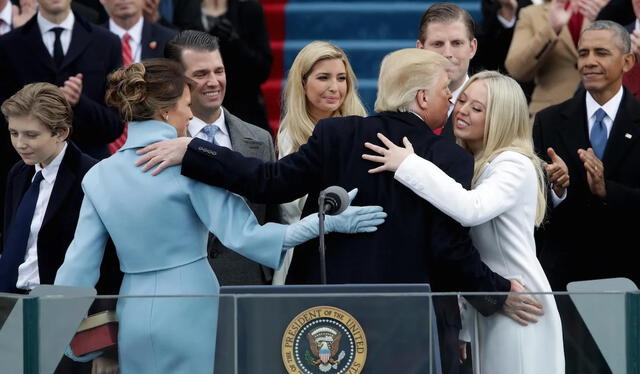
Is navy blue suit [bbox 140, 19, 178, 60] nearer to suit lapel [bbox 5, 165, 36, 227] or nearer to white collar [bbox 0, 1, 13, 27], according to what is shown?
white collar [bbox 0, 1, 13, 27]

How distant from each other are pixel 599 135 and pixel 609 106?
15 centimetres

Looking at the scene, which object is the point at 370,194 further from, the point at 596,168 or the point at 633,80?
the point at 633,80

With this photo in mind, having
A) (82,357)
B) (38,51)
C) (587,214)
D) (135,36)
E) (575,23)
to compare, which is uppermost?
(575,23)

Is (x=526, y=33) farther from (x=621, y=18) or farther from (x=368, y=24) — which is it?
(x=368, y=24)

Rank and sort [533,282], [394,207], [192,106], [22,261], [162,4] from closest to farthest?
[394,207]
[533,282]
[22,261]
[192,106]
[162,4]

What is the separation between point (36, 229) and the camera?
4.68 m

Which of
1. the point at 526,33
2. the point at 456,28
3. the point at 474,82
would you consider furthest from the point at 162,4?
the point at 474,82

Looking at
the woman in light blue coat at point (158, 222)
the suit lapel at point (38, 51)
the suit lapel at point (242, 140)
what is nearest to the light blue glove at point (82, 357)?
the woman in light blue coat at point (158, 222)

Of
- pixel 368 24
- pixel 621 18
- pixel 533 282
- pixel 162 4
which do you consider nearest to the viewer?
pixel 533 282

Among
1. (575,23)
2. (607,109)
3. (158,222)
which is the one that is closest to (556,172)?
(607,109)

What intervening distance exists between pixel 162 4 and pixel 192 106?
373 centimetres

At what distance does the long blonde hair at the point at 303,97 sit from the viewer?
530cm

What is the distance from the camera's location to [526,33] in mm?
7488

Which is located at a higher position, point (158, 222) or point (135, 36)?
point (135, 36)
